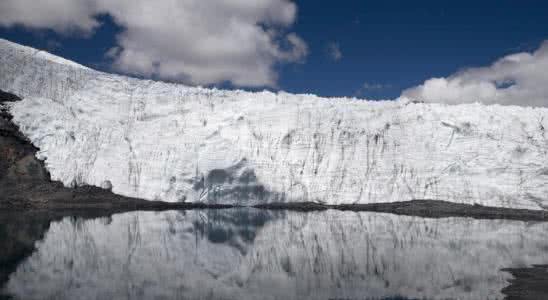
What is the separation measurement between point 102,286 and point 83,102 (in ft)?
121

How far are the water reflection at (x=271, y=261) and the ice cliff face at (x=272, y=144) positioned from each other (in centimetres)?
1432

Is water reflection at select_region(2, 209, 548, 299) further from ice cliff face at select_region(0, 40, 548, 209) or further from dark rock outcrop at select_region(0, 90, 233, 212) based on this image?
ice cliff face at select_region(0, 40, 548, 209)

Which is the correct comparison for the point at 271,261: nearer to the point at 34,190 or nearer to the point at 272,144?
the point at 272,144

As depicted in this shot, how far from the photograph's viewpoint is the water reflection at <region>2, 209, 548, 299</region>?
13.2 metres

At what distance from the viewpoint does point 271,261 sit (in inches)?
682

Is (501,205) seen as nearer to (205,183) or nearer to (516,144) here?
(516,144)

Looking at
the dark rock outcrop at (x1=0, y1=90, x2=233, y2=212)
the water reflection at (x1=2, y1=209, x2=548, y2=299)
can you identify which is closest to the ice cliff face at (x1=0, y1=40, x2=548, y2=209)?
the dark rock outcrop at (x1=0, y1=90, x2=233, y2=212)

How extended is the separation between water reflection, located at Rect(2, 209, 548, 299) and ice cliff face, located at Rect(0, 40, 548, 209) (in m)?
14.3

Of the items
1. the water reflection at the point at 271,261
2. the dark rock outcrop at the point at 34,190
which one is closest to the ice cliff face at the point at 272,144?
the dark rock outcrop at the point at 34,190

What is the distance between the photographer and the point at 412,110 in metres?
46.1

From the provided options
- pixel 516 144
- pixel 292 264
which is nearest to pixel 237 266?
pixel 292 264

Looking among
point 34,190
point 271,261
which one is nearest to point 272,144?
point 34,190

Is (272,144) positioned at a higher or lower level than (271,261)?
higher

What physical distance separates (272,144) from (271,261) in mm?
27605
